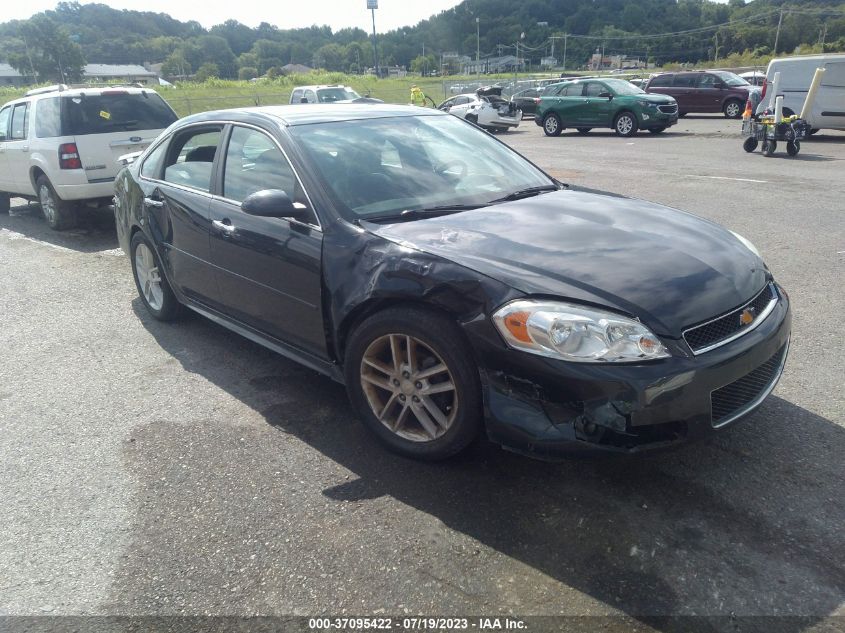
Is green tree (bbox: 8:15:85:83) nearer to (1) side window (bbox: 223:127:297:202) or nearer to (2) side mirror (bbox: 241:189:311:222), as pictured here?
(1) side window (bbox: 223:127:297:202)

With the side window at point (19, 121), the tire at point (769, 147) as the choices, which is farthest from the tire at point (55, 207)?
the tire at point (769, 147)

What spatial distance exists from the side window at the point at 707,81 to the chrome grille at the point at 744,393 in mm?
23918

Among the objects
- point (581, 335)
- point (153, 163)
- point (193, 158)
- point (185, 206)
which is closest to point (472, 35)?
point (153, 163)

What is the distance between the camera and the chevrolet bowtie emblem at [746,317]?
2.84m

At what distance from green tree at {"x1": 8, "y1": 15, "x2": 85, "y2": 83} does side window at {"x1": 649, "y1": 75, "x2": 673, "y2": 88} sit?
56458 mm

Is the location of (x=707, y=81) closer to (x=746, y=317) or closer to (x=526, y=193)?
(x=526, y=193)

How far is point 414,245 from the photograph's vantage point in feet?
9.96

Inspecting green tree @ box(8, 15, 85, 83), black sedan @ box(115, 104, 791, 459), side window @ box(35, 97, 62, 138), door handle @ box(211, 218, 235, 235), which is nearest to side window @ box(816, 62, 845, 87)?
black sedan @ box(115, 104, 791, 459)

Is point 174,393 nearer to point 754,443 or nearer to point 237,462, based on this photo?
point 237,462

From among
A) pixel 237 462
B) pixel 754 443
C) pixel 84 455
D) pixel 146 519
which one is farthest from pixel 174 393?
pixel 754 443

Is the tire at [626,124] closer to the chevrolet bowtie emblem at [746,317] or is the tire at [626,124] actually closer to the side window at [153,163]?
the side window at [153,163]

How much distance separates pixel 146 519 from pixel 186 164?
267 cm

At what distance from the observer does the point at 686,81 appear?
24.3 meters

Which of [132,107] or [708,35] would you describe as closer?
[132,107]
